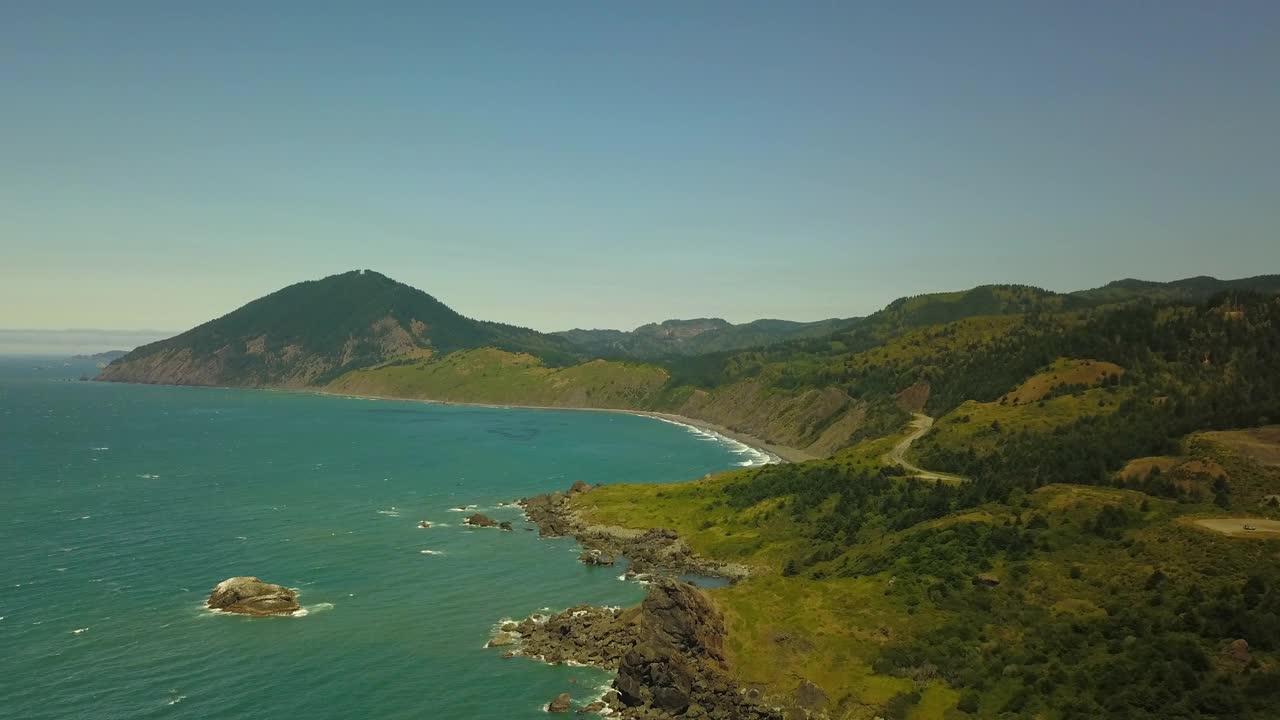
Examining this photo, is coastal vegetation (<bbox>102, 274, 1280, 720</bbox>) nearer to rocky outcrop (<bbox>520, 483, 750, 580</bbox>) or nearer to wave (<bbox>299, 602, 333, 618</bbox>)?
rocky outcrop (<bbox>520, 483, 750, 580</bbox>)

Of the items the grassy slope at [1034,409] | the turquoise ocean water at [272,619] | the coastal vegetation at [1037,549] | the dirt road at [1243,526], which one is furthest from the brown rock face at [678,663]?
the grassy slope at [1034,409]

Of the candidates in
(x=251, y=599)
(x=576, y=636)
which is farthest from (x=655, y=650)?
(x=251, y=599)

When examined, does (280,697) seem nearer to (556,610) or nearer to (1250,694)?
(556,610)

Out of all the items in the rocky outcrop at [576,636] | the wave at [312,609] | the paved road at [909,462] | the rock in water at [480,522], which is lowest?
the rocky outcrop at [576,636]

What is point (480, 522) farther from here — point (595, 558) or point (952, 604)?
point (952, 604)

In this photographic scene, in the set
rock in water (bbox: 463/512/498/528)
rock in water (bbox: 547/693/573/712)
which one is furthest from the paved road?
rock in water (bbox: 547/693/573/712)

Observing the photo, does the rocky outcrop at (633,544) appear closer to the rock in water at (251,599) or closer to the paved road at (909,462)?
the paved road at (909,462)
